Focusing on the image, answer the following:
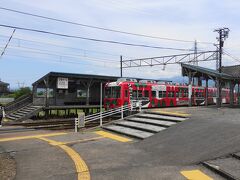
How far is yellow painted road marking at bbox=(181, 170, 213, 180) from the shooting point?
7.07 m

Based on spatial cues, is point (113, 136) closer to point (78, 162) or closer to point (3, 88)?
point (78, 162)

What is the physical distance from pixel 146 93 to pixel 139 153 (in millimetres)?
16630

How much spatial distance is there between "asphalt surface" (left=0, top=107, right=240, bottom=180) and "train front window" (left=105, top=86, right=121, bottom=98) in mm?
11909

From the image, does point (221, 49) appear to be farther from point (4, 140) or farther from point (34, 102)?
point (4, 140)

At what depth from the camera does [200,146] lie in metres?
9.89

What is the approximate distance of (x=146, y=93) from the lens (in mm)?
26594

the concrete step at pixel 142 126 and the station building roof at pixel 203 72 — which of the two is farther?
the station building roof at pixel 203 72

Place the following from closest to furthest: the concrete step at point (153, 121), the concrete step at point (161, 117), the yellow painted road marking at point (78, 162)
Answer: the yellow painted road marking at point (78, 162) < the concrete step at point (153, 121) < the concrete step at point (161, 117)

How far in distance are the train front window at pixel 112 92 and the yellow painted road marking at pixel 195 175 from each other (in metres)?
17.7

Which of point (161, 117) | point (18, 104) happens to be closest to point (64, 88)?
point (18, 104)

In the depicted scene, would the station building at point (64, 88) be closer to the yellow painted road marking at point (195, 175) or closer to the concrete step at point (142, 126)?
the concrete step at point (142, 126)

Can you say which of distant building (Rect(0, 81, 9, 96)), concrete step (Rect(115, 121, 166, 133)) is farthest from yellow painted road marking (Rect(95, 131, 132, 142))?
distant building (Rect(0, 81, 9, 96))

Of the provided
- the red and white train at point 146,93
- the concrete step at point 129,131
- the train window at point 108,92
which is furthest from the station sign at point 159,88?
the concrete step at point 129,131

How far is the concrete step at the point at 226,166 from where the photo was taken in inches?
271
